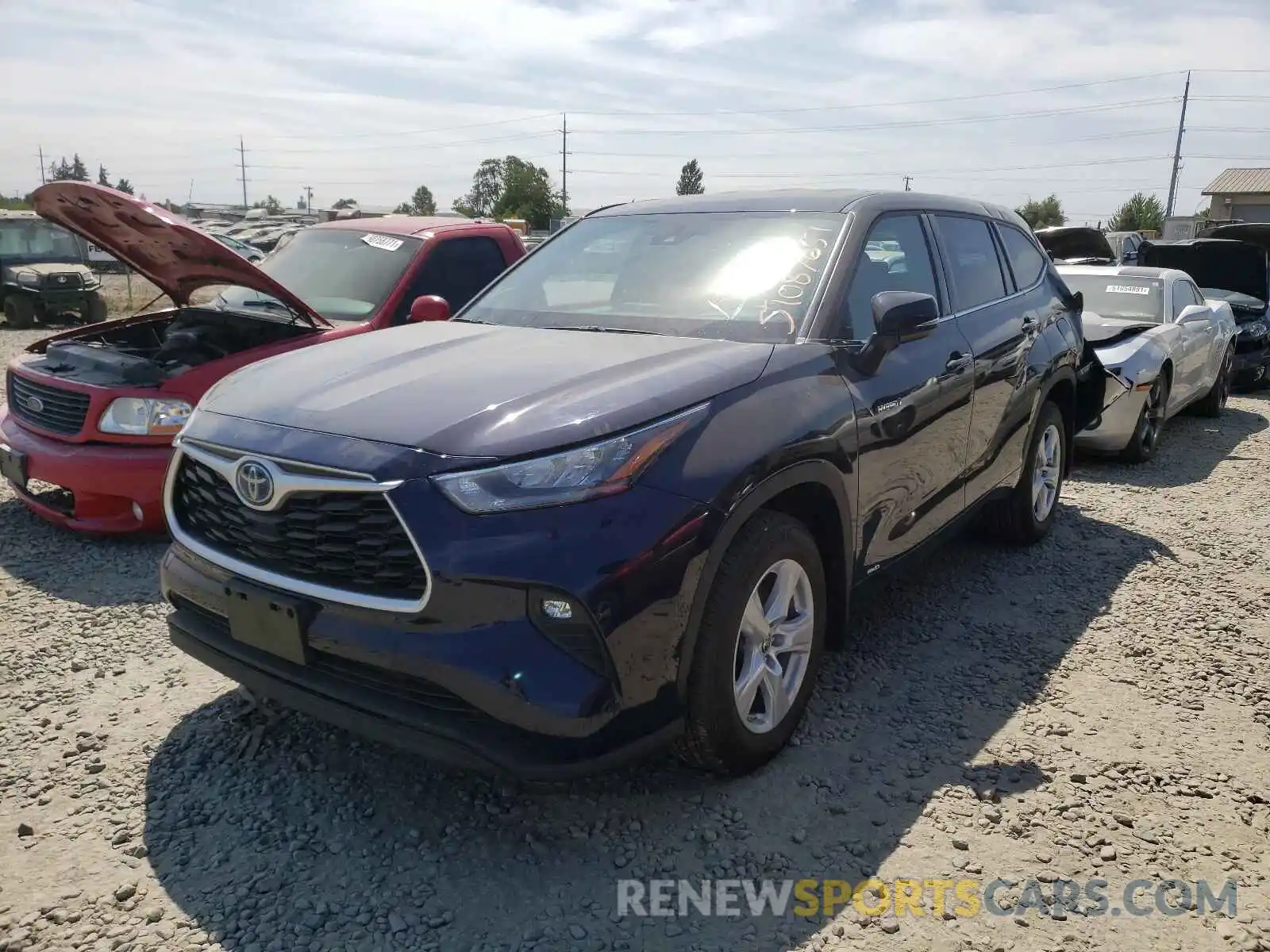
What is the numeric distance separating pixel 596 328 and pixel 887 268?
1179 mm

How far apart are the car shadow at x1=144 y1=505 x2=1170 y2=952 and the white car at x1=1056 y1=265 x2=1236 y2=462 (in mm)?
3744

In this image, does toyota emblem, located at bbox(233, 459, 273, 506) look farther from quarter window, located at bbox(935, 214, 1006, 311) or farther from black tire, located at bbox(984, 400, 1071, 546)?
black tire, located at bbox(984, 400, 1071, 546)

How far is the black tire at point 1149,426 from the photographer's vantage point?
748 centimetres

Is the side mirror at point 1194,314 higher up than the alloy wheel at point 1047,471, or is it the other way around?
the side mirror at point 1194,314

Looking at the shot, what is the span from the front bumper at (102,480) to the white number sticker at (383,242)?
7.06 feet

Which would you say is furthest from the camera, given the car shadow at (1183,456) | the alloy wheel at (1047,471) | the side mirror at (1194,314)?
the side mirror at (1194,314)

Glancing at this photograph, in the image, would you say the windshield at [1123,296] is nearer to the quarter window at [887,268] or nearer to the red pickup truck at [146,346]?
the quarter window at [887,268]

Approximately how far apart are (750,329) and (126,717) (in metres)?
2.55

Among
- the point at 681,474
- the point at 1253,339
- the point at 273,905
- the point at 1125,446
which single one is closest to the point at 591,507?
the point at 681,474

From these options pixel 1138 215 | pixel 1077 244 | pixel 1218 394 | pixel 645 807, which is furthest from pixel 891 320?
pixel 1138 215

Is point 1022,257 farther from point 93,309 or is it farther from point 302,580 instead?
point 93,309

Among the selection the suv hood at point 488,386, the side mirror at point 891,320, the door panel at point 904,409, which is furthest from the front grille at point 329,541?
the side mirror at point 891,320

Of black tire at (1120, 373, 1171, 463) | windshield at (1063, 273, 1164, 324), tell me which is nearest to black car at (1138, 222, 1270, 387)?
windshield at (1063, 273, 1164, 324)

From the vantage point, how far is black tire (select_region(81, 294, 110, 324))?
52.8 feet
